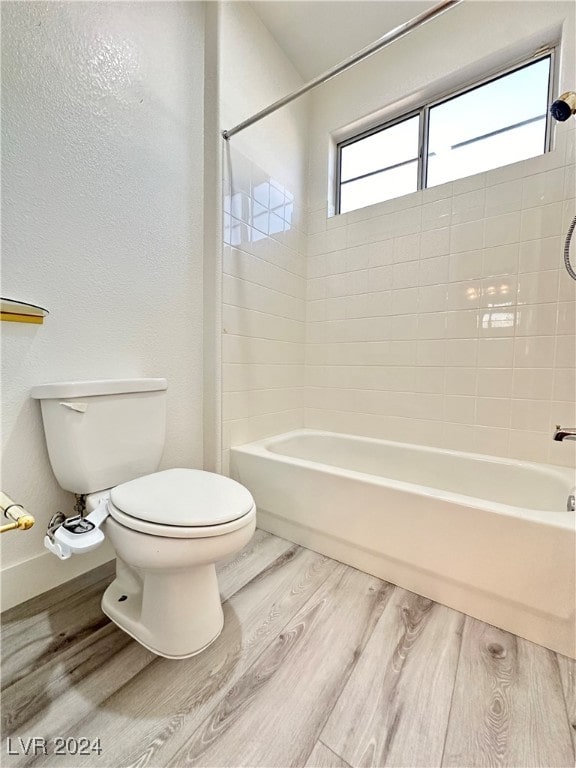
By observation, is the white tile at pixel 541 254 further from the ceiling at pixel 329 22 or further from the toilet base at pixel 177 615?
the toilet base at pixel 177 615

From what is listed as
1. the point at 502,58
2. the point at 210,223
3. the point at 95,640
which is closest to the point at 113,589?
the point at 95,640

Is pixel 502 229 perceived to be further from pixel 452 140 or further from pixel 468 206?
pixel 452 140

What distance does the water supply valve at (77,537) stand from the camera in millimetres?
828

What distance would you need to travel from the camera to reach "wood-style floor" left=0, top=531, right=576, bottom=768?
684 mm

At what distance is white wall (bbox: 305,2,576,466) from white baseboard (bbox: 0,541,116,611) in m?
1.44

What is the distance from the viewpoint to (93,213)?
3.96 feet

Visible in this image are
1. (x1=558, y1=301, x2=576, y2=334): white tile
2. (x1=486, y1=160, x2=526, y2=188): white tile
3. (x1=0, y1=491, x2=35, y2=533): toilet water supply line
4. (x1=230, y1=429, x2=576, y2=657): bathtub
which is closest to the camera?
(x1=0, y1=491, x2=35, y2=533): toilet water supply line

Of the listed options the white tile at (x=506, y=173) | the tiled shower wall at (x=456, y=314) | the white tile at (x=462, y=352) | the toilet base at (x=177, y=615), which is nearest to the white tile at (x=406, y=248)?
the tiled shower wall at (x=456, y=314)

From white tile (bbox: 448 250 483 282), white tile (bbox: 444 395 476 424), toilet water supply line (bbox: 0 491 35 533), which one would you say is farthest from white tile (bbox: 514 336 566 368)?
toilet water supply line (bbox: 0 491 35 533)

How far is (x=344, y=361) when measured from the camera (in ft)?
6.75

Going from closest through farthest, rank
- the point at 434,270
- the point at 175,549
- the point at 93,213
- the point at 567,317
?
the point at 175,549 → the point at 93,213 → the point at 567,317 → the point at 434,270

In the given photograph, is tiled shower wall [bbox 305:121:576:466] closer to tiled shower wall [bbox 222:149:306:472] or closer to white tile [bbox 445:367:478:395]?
white tile [bbox 445:367:478:395]

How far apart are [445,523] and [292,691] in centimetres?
66

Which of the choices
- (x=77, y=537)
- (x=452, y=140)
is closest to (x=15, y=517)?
(x=77, y=537)
